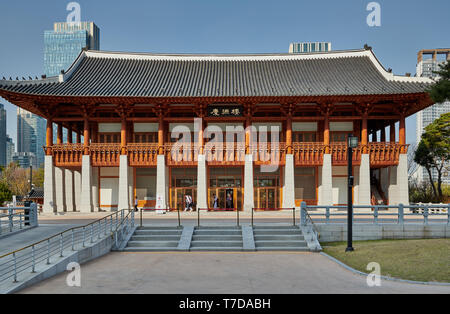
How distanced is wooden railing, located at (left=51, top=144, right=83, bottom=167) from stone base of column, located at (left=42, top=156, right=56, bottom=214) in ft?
1.69

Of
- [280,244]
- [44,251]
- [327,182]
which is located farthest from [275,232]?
[327,182]

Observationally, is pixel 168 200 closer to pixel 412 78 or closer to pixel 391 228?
pixel 391 228

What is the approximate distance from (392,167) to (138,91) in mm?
21120

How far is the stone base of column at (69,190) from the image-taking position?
1261 inches

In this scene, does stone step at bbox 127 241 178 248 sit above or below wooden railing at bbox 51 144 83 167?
below

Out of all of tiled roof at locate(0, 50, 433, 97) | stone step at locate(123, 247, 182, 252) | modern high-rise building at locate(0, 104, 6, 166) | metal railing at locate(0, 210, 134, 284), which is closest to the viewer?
metal railing at locate(0, 210, 134, 284)

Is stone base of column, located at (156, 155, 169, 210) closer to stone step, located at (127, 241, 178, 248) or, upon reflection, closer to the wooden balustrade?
the wooden balustrade

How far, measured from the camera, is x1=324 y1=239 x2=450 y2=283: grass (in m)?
10.8

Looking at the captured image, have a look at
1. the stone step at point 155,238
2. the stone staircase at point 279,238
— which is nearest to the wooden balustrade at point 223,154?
the stone staircase at point 279,238

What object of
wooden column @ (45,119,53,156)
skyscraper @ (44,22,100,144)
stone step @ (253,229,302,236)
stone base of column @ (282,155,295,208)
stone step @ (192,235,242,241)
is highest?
skyscraper @ (44,22,100,144)

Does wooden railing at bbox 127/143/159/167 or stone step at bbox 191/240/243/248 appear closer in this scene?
stone step at bbox 191/240/243/248

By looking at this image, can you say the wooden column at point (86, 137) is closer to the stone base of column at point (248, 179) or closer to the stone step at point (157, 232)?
the stone base of column at point (248, 179)

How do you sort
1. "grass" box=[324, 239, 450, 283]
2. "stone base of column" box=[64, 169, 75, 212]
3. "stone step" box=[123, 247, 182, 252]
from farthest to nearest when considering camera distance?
1. "stone base of column" box=[64, 169, 75, 212]
2. "stone step" box=[123, 247, 182, 252]
3. "grass" box=[324, 239, 450, 283]

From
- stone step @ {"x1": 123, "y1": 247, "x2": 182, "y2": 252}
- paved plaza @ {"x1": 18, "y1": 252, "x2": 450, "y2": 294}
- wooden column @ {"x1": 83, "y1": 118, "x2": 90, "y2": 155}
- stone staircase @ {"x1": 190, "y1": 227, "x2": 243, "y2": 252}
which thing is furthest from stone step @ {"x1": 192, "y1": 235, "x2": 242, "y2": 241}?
wooden column @ {"x1": 83, "y1": 118, "x2": 90, "y2": 155}
